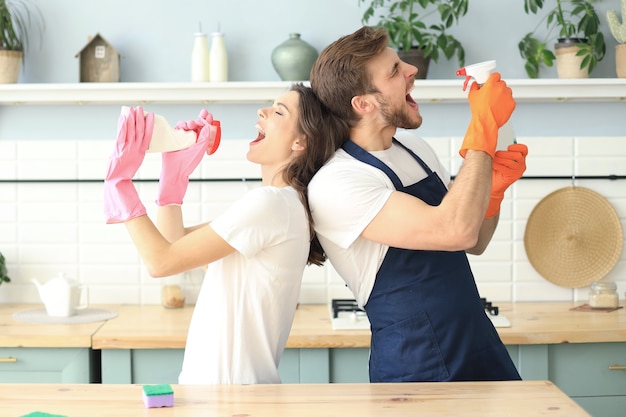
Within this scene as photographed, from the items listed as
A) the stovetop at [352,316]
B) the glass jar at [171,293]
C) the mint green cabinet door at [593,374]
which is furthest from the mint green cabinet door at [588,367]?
the glass jar at [171,293]

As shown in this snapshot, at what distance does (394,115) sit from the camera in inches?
83.5

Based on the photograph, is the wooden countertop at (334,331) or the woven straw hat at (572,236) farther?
the woven straw hat at (572,236)

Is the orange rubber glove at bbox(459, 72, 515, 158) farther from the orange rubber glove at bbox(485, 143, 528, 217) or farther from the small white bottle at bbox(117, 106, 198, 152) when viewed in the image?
the small white bottle at bbox(117, 106, 198, 152)

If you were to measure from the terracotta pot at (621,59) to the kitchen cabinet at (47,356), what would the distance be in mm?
2104

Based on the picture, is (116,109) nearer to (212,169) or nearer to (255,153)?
(212,169)

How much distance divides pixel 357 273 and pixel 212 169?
1.51 metres

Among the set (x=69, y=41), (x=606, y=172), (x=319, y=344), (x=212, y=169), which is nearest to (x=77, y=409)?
(x=319, y=344)

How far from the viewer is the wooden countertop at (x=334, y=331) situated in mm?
2893

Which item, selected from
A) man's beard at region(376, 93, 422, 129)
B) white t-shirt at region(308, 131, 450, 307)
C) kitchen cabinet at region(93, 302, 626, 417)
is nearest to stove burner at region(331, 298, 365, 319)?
kitchen cabinet at region(93, 302, 626, 417)

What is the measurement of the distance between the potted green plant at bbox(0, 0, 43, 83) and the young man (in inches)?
63.2

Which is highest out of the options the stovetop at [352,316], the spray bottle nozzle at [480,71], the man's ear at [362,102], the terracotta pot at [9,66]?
the terracotta pot at [9,66]

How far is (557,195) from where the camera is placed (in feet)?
11.5

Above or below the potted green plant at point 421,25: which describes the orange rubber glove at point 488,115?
below

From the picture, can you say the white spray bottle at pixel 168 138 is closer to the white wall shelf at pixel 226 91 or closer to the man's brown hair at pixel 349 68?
the man's brown hair at pixel 349 68
